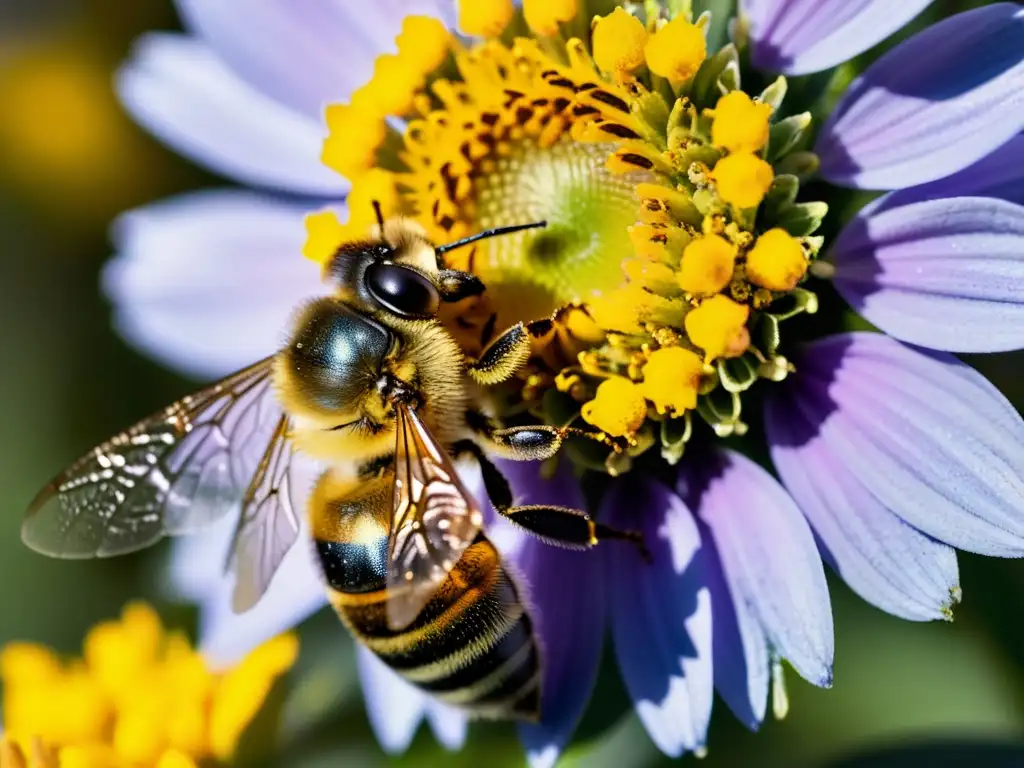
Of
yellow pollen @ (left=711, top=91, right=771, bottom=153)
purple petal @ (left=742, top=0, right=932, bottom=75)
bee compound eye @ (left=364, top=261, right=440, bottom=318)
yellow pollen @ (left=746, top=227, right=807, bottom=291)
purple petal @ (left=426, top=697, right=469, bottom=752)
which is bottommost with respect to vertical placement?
purple petal @ (left=426, top=697, right=469, bottom=752)

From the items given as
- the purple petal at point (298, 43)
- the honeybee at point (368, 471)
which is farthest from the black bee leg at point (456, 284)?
the purple petal at point (298, 43)

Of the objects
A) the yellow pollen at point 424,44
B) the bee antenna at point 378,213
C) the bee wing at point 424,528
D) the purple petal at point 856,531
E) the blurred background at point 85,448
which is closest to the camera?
the bee wing at point 424,528

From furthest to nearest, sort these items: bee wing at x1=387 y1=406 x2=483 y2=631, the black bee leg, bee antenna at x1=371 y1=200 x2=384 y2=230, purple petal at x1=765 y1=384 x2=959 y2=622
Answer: bee antenna at x1=371 y1=200 x2=384 y2=230 → the black bee leg → purple petal at x1=765 y1=384 x2=959 y2=622 → bee wing at x1=387 y1=406 x2=483 y2=631

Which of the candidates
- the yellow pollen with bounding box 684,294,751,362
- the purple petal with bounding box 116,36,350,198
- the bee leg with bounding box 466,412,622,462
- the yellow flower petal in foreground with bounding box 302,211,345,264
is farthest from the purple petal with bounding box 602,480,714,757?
the purple petal with bounding box 116,36,350,198

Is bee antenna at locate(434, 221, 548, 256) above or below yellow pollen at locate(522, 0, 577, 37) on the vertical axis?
below

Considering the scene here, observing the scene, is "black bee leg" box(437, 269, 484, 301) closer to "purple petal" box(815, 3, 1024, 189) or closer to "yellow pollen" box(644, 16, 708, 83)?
"yellow pollen" box(644, 16, 708, 83)

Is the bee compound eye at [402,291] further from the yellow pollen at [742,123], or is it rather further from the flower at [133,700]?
the flower at [133,700]
